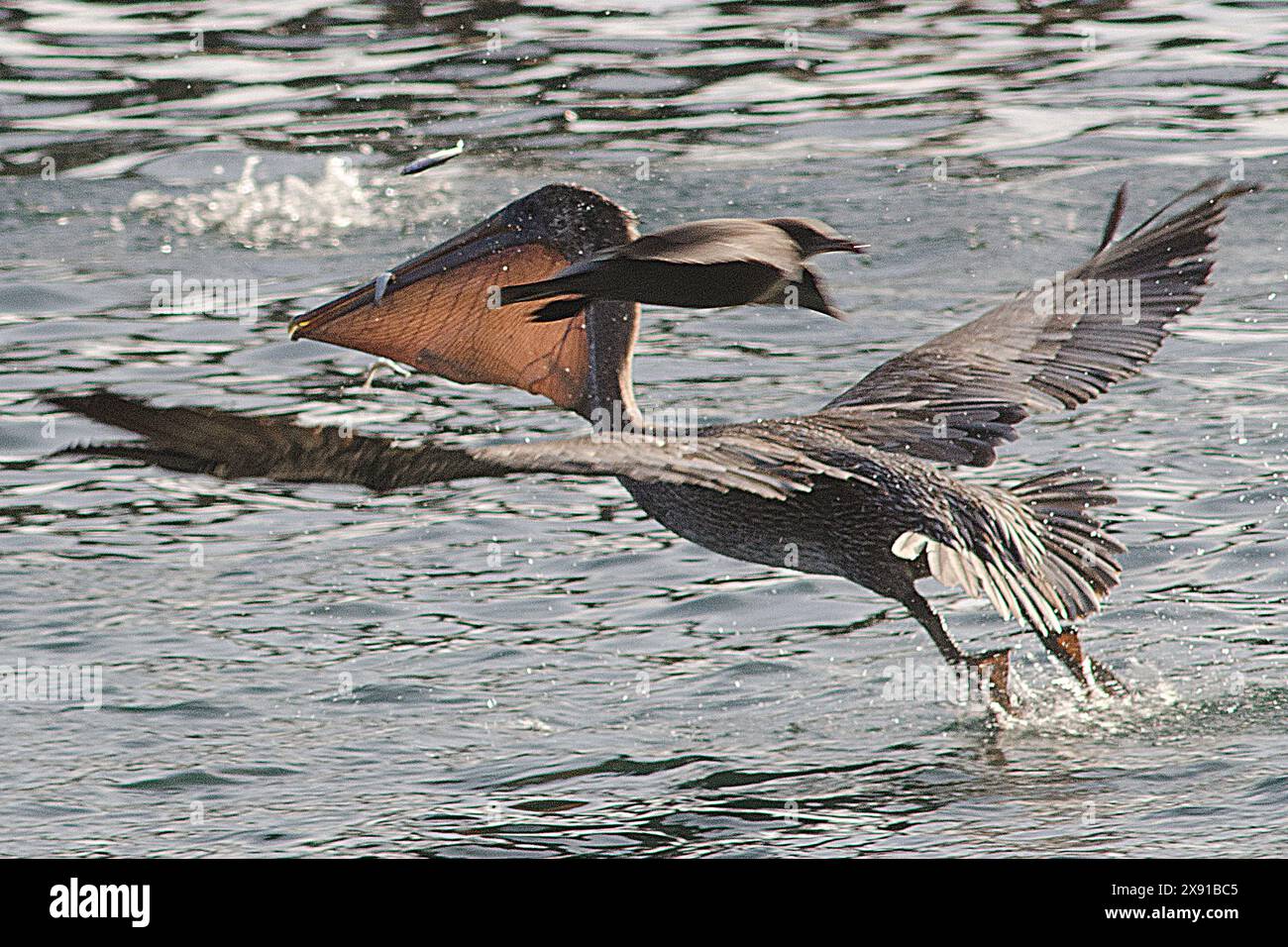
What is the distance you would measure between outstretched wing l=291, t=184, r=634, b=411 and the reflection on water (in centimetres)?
86

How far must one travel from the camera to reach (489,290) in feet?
17.7

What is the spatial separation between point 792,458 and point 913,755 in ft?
2.63

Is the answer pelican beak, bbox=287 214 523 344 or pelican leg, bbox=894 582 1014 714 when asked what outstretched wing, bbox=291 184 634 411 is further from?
pelican leg, bbox=894 582 1014 714

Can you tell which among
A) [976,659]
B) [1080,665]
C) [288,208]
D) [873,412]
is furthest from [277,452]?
[288,208]

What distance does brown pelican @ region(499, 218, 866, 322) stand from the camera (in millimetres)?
4402

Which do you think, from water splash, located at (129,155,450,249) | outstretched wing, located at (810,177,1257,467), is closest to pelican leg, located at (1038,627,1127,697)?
outstretched wing, located at (810,177,1257,467)

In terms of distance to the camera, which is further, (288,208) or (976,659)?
(288,208)

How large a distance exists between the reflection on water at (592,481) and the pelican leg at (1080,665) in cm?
7

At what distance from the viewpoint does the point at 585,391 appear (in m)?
5.63

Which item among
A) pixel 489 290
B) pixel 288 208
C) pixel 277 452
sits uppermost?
pixel 288 208

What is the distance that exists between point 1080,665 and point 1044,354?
0.97 metres

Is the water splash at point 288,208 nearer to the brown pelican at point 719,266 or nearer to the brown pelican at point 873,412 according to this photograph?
the brown pelican at point 873,412

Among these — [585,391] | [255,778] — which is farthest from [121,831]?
[585,391]

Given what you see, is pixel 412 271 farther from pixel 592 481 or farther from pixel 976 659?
pixel 592 481
